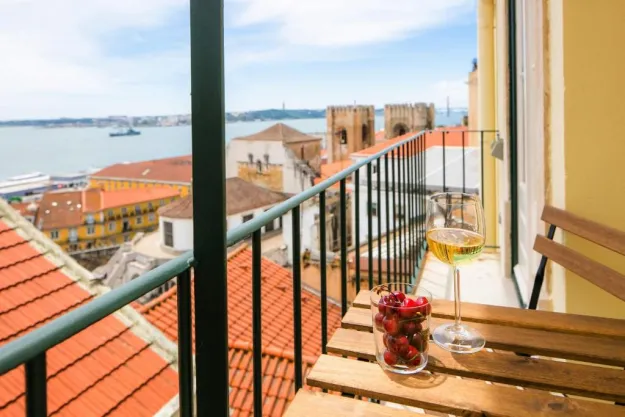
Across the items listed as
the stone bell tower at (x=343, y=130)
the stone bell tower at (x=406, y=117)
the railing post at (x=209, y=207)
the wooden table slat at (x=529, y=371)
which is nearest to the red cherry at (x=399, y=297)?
the wooden table slat at (x=529, y=371)

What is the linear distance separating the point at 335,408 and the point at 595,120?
1323 mm

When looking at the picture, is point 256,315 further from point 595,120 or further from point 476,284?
point 476,284

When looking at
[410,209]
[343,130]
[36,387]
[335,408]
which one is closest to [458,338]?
[335,408]

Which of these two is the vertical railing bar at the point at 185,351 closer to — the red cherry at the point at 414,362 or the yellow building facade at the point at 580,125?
the red cherry at the point at 414,362

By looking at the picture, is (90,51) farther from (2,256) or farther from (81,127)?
(2,256)

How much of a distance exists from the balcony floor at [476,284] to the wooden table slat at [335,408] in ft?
5.53

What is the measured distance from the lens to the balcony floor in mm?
2699

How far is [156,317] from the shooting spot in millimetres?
6867

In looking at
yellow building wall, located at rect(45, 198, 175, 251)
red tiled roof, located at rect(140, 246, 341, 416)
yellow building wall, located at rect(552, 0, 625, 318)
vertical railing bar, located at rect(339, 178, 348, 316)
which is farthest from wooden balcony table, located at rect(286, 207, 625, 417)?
yellow building wall, located at rect(45, 198, 175, 251)

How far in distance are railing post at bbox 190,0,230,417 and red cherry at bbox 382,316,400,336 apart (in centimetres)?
33

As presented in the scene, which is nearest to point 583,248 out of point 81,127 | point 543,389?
point 543,389

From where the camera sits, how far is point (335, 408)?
33.9 inches

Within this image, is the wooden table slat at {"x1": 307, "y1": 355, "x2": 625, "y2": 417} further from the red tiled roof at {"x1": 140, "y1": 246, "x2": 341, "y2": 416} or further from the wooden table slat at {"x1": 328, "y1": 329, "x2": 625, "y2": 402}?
the red tiled roof at {"x1": 140, "y1": 246, "x2": 341, "y2": 416}

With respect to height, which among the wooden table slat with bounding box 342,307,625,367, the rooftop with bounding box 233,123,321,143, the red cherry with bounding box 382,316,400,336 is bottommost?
the wooden table slat with bounding box 342,307,625,367
